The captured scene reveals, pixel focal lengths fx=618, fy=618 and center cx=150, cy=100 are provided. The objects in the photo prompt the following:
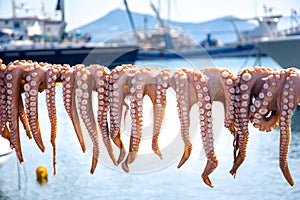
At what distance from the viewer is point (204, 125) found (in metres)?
3.80

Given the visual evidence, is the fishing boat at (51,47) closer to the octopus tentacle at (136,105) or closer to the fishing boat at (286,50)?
the fishing boat at (286,50)

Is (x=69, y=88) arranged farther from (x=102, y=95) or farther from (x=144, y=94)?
(x=144, y=94)

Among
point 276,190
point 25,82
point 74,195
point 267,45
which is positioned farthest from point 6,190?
point 267,45

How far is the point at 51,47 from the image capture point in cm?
6569

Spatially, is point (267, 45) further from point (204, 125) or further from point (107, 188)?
point (204, 125)

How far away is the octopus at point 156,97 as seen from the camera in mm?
3736

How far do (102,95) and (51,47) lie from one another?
62879mm

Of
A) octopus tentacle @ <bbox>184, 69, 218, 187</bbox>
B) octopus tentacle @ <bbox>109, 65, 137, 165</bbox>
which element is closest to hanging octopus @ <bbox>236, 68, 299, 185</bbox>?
octopus tentacle @ <bbox>184, 69, 218, 187</bbox>

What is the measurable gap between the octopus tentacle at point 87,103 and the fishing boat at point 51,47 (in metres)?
42.3

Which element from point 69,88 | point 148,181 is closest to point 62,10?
point 148,181

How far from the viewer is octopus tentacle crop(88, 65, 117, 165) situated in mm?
3877

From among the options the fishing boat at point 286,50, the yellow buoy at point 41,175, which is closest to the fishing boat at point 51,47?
the fishing boat at point 286,50

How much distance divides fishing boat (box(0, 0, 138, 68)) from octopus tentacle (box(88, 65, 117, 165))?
42352mm

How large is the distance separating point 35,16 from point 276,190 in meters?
74.3
